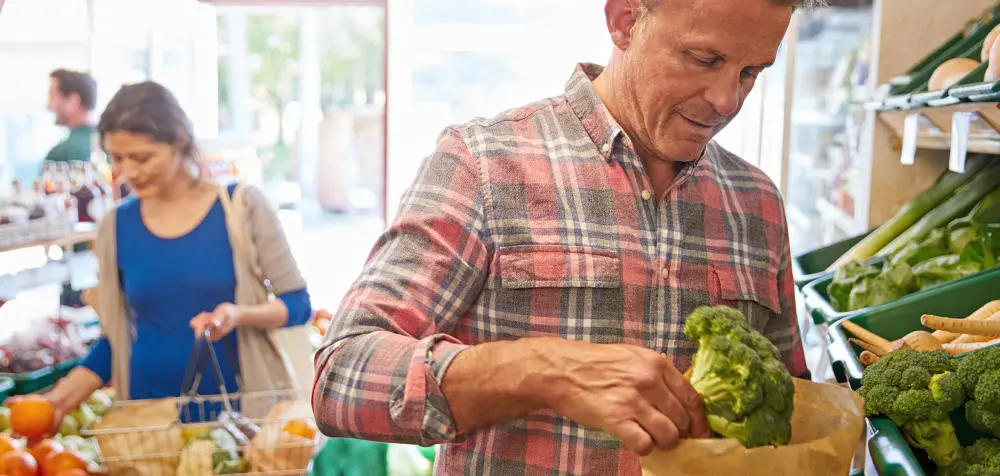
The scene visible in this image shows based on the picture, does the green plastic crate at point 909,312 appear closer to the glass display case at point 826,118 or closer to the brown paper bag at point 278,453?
the brown paper bag at point 278,453

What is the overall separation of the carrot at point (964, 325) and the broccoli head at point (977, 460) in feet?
1.10

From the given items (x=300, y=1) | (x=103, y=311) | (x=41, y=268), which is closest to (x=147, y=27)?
(x=300, y=1)

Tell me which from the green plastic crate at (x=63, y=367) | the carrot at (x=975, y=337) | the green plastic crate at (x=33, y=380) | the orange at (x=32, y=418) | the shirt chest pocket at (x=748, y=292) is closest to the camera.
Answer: the shirt chest pocket at (x=748, y=292)

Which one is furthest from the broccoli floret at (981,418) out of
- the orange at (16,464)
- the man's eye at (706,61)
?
the orange at (16,464)

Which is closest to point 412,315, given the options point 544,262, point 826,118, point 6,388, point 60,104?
point 544,262

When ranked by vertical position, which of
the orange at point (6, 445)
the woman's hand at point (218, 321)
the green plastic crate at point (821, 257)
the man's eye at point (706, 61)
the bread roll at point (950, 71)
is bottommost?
the orange at point (6, 445)

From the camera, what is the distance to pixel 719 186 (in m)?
1.50

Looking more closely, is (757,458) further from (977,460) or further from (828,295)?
(828,295)

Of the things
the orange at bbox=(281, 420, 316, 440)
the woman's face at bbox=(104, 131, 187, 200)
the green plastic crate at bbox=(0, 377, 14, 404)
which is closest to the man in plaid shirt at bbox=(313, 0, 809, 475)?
the orange at bbox=(281, 420, 316, 440)

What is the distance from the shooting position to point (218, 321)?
108 inches

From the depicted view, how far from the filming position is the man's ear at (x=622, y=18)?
4.28 ft

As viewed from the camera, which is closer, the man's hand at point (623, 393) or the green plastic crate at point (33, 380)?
the man's hand at point (623, 393)

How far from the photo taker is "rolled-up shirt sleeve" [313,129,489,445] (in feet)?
3.58

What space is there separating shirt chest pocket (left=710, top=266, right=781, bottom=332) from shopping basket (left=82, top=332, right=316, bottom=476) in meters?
1.49
